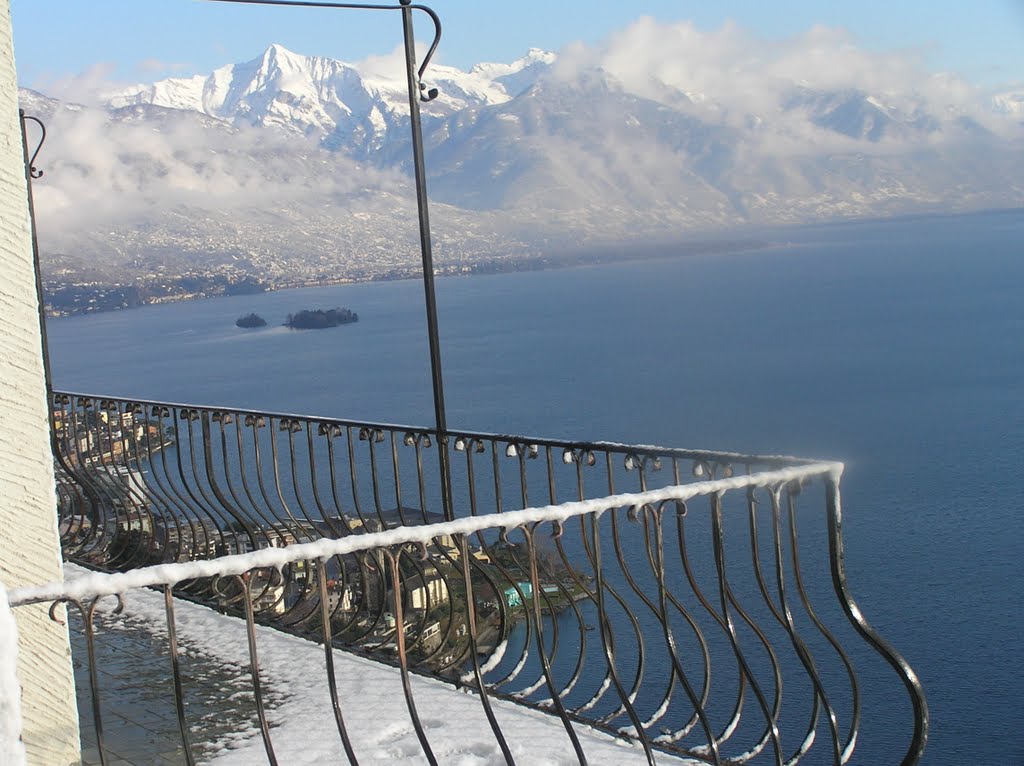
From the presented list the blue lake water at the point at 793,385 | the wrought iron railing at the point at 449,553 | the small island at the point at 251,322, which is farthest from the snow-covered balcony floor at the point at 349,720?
the small island at the point at 251,322

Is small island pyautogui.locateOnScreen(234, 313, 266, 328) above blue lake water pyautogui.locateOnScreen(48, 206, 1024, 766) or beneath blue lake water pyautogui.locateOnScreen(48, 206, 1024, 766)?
above

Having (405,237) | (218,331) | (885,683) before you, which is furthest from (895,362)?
(405,237)

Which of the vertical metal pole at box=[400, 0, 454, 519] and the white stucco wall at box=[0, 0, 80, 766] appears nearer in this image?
the white stucco wall at box=[0, 0, 80, 766]

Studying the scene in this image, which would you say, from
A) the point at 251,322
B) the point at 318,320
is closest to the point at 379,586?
the point at 318,320

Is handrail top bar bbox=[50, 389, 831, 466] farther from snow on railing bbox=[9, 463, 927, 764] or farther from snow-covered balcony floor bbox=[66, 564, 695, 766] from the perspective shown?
snow-covered balcony floor bbox=[66, 564, 695, 766]

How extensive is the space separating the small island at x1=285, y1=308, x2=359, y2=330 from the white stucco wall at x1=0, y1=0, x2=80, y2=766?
10443 cm

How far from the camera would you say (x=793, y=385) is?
59.9 meters

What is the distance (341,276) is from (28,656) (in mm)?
156044

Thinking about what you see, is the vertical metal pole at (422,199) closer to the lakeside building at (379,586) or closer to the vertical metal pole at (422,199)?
the vertical metal pole at (422,199)

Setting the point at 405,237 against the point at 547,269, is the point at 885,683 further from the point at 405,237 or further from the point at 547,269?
the point at 405,237

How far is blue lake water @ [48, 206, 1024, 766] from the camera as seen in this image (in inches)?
1276

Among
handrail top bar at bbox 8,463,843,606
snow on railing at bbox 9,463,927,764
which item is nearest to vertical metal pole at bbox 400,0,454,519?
snow on railing at bbox 9,463,927,764

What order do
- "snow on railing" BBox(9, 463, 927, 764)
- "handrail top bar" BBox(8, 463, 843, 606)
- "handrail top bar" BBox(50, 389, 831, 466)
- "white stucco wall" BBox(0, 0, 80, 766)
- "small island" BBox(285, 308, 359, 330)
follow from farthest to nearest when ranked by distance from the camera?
"small island" BBox(285, 308, 359, 330) → "handrail top bar" BBox(50, 389, 831, 466) → "white stucco wall" BBox(0, 0, 80, 766) → "snow on railing" BBox(9, 463, 927, 764) → "handrail top bar" BBox(8, 463, 843, 606)

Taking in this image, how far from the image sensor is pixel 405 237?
196 meters
